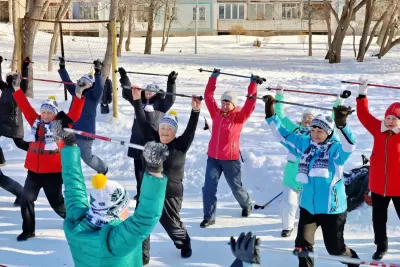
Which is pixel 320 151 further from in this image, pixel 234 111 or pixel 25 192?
pixel 25 192

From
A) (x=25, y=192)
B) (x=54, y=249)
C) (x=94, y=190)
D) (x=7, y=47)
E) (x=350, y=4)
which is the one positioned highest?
(x=350, y=4)

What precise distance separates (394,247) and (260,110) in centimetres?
624

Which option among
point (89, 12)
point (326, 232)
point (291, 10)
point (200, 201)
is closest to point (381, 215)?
point (326, 232)

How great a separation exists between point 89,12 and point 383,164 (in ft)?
134

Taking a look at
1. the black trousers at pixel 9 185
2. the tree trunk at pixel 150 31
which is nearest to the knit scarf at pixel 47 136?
the black trousers at pixel 9 185

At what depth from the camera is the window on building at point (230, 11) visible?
5103 centimetres

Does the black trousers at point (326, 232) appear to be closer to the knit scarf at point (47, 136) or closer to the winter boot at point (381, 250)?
the winter boot at point (381, 250)

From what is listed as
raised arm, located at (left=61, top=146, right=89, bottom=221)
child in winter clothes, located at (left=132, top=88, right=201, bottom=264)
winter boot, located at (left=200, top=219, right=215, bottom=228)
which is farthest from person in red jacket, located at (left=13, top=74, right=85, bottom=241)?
raised arm, located at (left=61, top=146, right=89, bottom=221)

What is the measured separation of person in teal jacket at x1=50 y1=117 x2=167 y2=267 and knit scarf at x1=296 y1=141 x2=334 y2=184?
1.78m

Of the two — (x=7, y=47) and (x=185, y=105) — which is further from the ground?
(x=7, y=47)

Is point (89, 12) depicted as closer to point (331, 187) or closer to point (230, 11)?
point (230, 11)

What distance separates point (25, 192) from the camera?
561 centimetres

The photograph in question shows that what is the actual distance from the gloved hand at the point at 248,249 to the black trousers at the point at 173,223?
2.48 meters

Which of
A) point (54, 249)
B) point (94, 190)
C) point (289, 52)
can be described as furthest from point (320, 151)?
point (289, 52)
